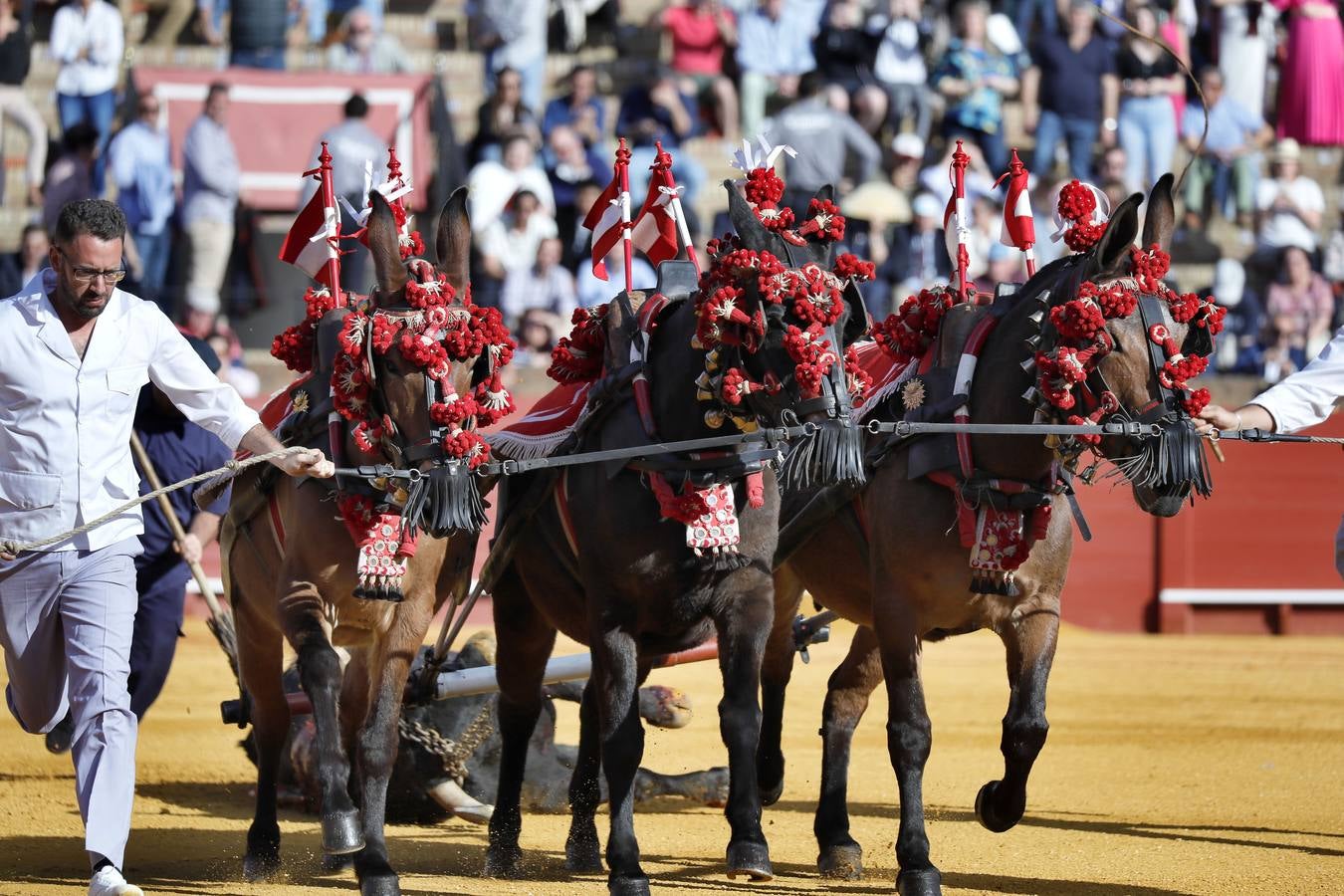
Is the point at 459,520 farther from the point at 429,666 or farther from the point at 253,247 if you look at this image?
the point at 253,247

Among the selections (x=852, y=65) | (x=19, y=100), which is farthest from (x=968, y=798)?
(x=19, y=100)

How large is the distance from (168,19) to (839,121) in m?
6.87

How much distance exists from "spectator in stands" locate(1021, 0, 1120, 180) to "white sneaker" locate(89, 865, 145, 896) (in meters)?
13.9

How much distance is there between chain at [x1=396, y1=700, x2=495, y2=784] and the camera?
346 inches

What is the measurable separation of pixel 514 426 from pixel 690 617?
1.30 metres

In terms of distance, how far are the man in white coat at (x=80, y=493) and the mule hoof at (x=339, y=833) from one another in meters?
0.67

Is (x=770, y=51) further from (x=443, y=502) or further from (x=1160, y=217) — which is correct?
(x=443, y=502)

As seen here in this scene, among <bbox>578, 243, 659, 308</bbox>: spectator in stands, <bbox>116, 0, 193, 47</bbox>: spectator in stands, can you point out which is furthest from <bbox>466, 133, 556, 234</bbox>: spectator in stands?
<bbox>116, 0, 193, 47</bbox>: spectator in stands

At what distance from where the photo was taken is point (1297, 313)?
17.0 metres

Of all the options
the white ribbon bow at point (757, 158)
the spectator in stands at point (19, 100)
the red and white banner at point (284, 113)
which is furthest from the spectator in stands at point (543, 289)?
the white ribbon bow at point (757, 158)

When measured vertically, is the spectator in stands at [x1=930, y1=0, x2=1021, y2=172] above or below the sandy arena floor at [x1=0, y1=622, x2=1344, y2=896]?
above

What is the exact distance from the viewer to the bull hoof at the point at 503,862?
7.73 metres

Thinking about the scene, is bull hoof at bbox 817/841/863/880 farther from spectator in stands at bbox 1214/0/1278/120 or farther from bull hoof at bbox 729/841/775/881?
spectator in stands at bbox 1214/0/1278/120

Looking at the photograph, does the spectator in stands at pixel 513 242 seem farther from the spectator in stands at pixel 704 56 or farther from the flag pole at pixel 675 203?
the flag pole at pixel 675 203
